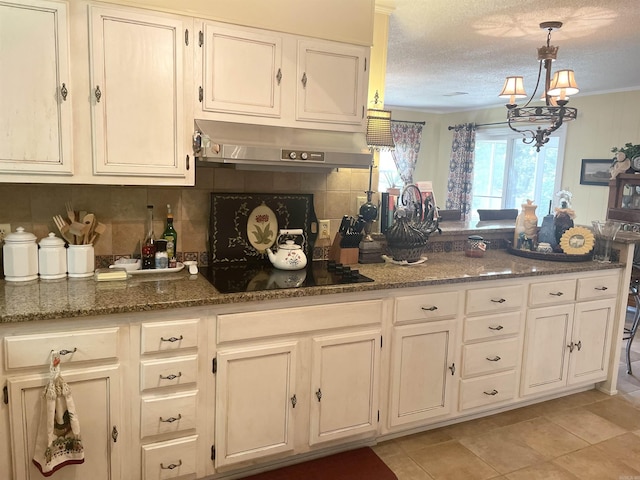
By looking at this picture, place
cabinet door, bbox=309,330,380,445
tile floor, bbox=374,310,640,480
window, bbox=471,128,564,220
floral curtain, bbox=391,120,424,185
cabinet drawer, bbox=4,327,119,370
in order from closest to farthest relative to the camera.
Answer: cabinet drawer, bbox=4,327,119,370 → cabinet door, bbox=309,330,380,445 → tile floor, bbox=374,310,640,480 → window, bbox=471,128,564,220 → floral curtain, bbox=391,120,424,185

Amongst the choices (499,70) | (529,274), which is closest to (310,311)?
(529,274)

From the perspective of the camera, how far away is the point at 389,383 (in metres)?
2.46

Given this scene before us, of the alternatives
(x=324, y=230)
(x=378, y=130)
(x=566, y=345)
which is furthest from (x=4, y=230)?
(x=566, y=345)

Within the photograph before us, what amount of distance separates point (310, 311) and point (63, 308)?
991 mm

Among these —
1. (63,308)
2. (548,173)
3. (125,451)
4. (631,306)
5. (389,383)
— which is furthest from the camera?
(548,173)

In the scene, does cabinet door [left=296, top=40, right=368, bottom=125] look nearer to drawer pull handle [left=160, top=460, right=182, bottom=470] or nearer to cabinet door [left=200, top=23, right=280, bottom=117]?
cabinet door [left=200, top=23, right=280, bottom=117]

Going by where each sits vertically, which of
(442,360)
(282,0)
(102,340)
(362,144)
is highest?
(282,0)

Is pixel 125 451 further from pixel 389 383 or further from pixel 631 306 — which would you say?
pixel 631 306

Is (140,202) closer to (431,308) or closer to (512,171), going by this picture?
(431,308)

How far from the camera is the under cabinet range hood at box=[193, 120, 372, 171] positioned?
7.03 ft

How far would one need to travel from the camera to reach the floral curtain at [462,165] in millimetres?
7824

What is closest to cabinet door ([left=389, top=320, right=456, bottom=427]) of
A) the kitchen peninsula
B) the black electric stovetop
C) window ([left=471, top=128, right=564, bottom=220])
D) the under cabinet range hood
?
the kitchen peninsula

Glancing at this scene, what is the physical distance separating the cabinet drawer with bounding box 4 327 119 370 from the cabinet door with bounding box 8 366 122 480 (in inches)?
2.3

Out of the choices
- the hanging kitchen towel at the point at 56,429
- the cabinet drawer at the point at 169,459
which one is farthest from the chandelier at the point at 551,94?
the hanging kitchen towel at the point at 56,429
